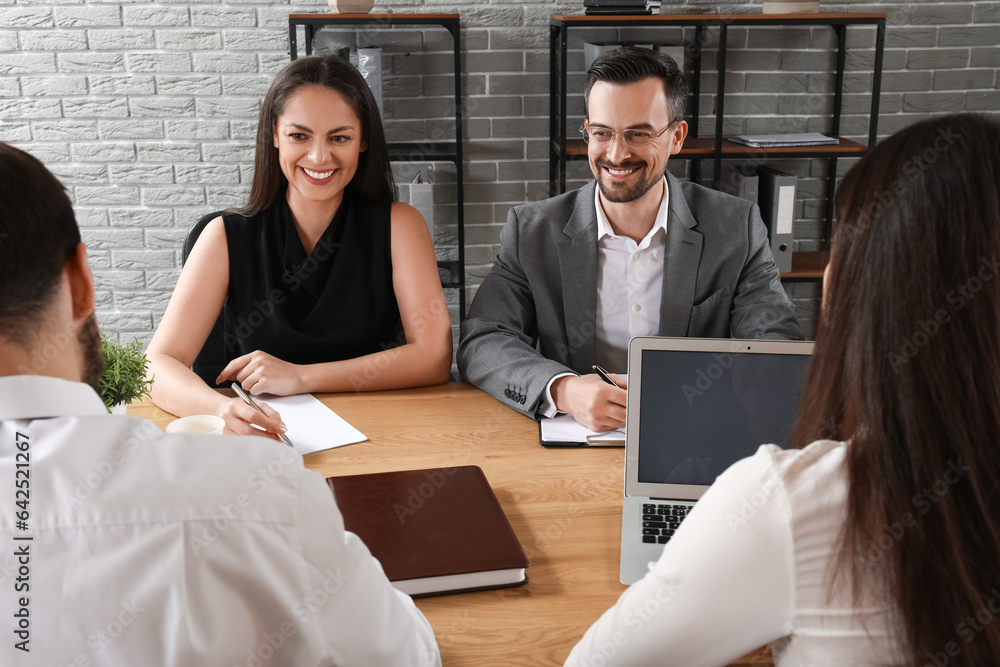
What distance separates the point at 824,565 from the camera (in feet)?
2.24

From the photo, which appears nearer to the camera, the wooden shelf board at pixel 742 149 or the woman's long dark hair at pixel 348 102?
the woman's long dark hair at pixel 348 102

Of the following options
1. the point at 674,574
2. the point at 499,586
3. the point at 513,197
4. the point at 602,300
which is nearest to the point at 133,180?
the point at 513,197

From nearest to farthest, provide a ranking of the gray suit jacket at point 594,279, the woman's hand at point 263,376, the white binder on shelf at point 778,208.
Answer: the woman's hand at point 263,376 < the gray suit jacket at point 594,279 < the white binder on shelf at point 778,208

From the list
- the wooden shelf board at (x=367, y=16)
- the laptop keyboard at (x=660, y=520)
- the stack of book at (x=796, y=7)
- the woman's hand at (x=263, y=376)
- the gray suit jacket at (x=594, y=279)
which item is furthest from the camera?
the stack of book at (x=796, y=7)

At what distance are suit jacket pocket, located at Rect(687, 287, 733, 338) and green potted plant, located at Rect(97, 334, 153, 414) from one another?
1163mm

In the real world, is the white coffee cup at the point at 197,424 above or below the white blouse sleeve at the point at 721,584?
below

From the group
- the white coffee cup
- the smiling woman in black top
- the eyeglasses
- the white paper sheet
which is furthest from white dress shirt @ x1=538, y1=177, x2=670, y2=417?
the white coffee cup

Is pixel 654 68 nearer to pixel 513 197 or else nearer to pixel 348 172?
pixel 348 172

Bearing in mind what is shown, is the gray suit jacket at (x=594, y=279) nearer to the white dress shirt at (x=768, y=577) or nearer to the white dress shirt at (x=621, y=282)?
the white dress shirt at (x=621, y=282)

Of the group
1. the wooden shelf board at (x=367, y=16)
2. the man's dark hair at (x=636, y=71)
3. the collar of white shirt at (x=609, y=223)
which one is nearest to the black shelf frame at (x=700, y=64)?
the wooden shelf board at (x=367, y=16)

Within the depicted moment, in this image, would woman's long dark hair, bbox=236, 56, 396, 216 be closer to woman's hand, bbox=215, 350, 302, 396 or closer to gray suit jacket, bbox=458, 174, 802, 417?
gray suit jacket, bbox=458, 174, 802, 417

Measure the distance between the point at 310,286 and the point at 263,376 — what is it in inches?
18.3

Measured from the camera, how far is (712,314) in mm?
1880

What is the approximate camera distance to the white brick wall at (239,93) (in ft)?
9.61
